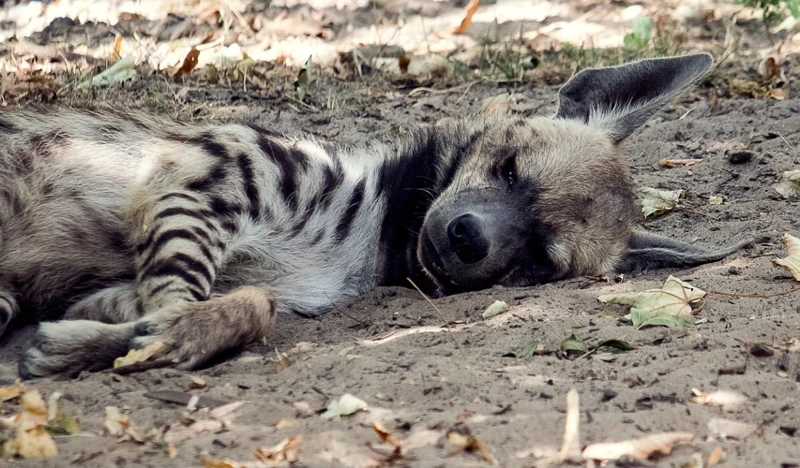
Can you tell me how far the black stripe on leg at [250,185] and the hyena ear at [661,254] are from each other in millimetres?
1517

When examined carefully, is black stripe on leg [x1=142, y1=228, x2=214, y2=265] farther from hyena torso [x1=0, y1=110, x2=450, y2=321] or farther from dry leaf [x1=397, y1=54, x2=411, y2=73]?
dry leaf [x1=397, y1=54, x2=411, y2=73]

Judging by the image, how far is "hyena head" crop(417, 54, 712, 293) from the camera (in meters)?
3.88

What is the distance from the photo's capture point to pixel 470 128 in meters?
4.35

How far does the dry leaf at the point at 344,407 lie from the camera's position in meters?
2.54

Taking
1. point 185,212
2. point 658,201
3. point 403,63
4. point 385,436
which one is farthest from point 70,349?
point 403,63

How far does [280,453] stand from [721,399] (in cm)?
114

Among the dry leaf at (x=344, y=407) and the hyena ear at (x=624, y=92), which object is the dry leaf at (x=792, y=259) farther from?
the dry leaf at (x=344, y=407)

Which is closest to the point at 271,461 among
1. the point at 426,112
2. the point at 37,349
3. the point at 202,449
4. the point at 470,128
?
the point at 202,449

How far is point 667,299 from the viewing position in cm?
336

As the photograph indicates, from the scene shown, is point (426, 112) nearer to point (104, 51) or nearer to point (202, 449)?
point (104, 51)

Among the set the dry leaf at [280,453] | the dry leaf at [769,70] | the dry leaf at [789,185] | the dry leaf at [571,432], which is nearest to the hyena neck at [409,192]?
the dry leaf at [789,185]

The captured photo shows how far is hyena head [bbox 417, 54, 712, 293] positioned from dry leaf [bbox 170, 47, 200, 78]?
91.8 inches

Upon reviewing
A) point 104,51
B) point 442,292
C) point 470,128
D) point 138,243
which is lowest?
point 442,292

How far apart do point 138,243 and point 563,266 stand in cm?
166
